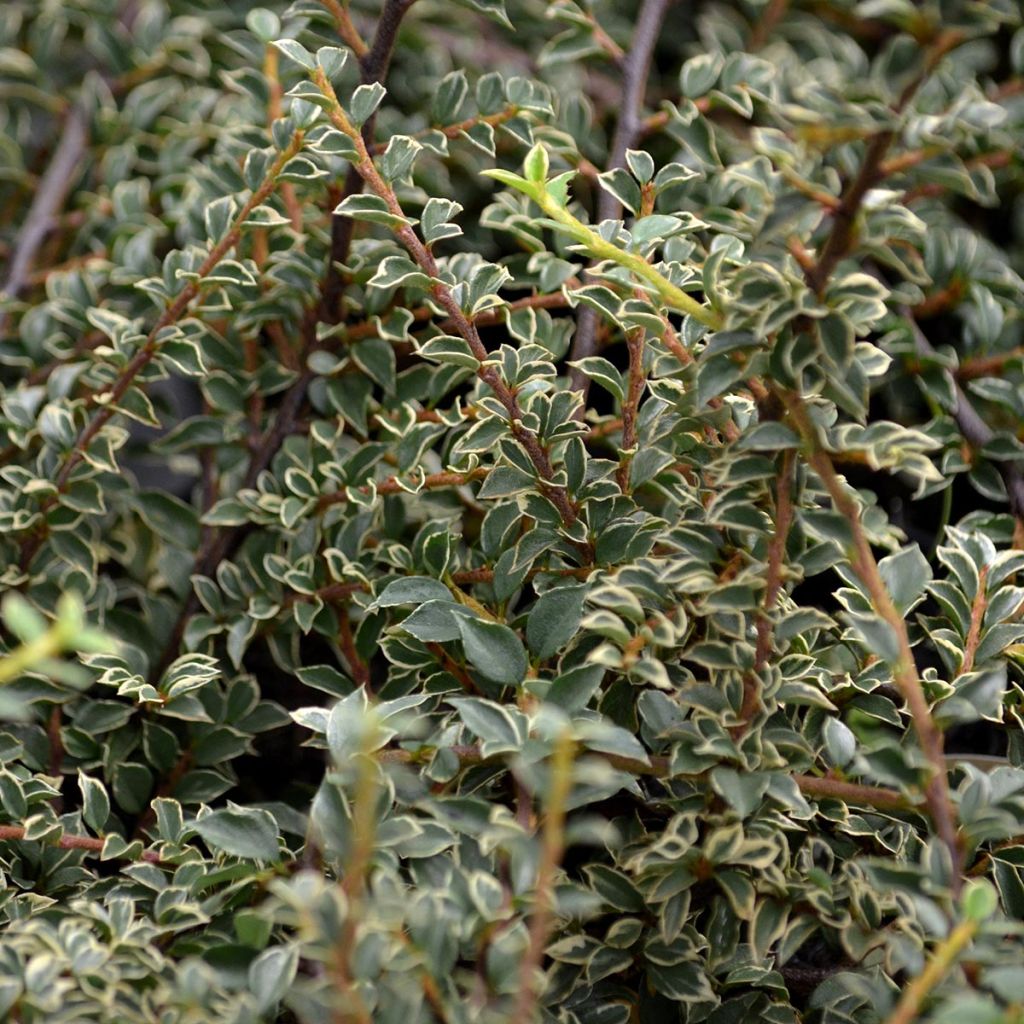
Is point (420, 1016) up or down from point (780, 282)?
down

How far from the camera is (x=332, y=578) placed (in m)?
1.09

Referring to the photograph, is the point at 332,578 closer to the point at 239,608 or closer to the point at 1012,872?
the point at 239,608

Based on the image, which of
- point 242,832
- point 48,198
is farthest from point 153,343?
point 48,198

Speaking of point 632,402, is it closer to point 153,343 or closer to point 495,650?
point 495,650

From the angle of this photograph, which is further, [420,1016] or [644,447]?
[644,447]

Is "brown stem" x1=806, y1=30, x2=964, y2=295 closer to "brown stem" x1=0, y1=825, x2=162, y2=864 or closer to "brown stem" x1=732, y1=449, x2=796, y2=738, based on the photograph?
"brown stem" x1=732, y1=449, x2=796, y2=738

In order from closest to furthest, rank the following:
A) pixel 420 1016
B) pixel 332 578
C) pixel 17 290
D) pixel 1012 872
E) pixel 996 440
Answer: pixel 420 1016 < pixel 1012 872 < pixel 332 578 < pixel 996 440 < pixel 17 290

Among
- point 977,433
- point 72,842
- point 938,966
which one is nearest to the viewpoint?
point 938,966

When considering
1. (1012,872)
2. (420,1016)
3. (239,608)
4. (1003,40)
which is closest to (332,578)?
(239,608)

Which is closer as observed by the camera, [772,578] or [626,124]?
[772,578]

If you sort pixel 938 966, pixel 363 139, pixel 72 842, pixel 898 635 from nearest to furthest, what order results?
pixel 938 966
pixel 898 635
pixel 72 842
pixel 363 139

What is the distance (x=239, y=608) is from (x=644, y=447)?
1.51ft

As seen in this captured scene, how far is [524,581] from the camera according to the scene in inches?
37.9

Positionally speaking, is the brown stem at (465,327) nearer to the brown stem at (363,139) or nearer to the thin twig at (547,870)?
the brown stem at (363,139)
